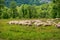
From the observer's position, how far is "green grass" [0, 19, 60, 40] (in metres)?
26.2

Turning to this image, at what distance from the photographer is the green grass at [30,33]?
2619cm

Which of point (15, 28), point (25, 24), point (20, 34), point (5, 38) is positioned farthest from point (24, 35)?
point (25, 24)

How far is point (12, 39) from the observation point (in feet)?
84.6

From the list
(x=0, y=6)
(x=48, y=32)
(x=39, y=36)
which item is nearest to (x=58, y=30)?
(x=48, y=32)

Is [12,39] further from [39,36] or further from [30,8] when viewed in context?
[30,8]

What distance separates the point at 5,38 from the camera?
2631 cm

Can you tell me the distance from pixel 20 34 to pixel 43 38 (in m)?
4.10

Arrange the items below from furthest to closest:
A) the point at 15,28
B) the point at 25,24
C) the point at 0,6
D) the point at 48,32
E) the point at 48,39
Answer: the point at 0,6 → the point at 25,24 → the point at 15,28 → the point at 48,32 → the point at 48,39

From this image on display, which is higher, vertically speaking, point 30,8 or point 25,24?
point 25,24

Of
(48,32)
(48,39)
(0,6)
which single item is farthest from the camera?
(0,6)

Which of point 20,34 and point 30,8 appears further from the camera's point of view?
point 30,8

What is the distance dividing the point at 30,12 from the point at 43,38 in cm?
8998

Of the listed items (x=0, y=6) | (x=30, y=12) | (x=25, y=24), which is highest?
(x=25, y=24)

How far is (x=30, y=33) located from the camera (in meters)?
28.7
